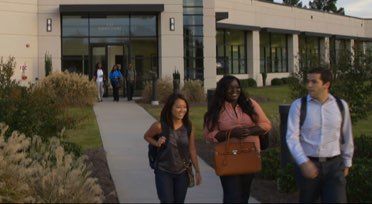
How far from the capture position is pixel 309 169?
17.1 feet

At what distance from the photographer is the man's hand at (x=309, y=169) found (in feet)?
17.1

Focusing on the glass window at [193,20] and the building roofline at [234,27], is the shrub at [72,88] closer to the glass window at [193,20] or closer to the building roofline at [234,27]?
the glass window at [193,20]

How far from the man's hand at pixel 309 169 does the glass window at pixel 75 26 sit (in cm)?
2541

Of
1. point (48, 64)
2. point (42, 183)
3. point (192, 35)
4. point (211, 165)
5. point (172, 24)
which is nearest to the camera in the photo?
point (42, 183)

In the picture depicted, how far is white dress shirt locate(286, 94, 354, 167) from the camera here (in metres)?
5.33

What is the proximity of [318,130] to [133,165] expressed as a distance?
584 centimetres

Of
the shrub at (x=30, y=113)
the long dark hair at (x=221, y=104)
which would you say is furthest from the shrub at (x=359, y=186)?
the shrub at (x=30, y=113)

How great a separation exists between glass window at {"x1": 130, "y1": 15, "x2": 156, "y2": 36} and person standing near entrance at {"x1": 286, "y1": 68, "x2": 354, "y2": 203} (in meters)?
25.0

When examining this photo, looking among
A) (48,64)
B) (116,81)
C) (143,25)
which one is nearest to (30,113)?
(116,81)

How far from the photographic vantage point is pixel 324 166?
5.33m

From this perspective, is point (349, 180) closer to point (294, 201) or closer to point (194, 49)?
point (294, 201)

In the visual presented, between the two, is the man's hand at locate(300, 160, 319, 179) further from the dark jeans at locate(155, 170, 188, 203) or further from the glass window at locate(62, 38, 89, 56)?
Result: the glass window at locate(62, 38, 89, 56)

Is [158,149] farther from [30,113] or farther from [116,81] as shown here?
[116,81]

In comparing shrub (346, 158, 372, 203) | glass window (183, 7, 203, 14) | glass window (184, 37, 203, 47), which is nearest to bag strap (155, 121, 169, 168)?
shrub (346, 158, 372, 203)
